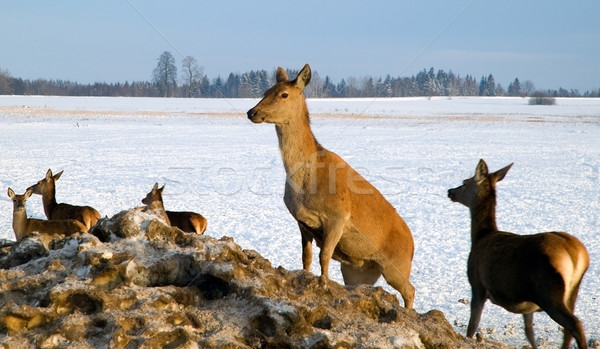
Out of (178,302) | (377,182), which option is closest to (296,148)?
(178,302)

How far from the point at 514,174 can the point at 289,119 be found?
14885 millimetres

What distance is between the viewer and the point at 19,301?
4242 mm

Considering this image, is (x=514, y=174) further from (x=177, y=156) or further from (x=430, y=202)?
(x=177, y=156)

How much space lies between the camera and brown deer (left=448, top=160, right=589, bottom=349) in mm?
5477

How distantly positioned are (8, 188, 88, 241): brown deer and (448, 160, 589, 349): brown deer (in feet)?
16.4

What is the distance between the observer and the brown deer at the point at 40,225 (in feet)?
30.1

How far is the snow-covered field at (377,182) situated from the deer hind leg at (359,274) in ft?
2.59

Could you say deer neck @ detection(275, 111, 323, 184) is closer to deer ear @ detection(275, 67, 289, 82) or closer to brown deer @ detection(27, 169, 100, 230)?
deer ear @ detection(275, 67, 289, 82)

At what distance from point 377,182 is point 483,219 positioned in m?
11.2

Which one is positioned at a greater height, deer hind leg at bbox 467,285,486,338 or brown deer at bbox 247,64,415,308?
brown deer at bbox 247,64,415,308

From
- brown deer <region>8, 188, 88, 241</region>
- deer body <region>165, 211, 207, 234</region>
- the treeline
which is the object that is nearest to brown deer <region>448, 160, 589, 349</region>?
deer body <region>165, 211, 207, 234</region>

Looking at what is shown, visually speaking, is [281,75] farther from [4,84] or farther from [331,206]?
[4,84]

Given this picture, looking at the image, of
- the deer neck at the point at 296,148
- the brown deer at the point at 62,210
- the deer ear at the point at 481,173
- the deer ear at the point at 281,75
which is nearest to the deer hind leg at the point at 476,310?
the deer ear at the point at 481,173

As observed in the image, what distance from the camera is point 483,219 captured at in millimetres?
7570
